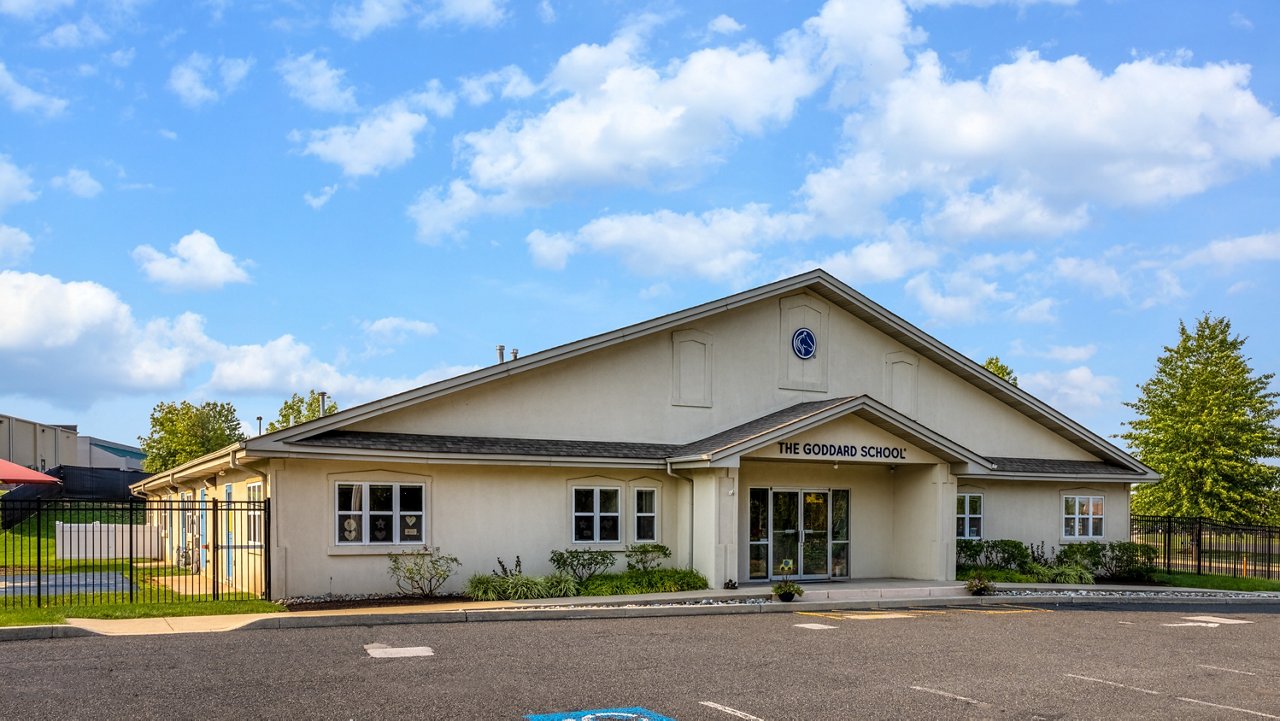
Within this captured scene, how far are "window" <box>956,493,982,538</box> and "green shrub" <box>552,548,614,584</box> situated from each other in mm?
9368

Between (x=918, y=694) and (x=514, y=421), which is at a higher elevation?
(x=514, y=421)

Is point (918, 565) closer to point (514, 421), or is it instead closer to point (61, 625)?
point (514, 421)

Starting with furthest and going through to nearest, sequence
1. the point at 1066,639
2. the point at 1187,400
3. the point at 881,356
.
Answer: the point at 1187,400, the point at 881,356, the point at 1066,639

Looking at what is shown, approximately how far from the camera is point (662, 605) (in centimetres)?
1941

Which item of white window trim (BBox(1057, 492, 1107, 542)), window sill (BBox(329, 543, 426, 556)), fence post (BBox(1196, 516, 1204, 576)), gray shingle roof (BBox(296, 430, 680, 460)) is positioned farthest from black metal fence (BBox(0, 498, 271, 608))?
fence post (BBox(1196, 516, 1204, 576))

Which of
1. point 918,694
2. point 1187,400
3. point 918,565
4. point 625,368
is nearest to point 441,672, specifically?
point 918,694

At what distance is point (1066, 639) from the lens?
16.1 m

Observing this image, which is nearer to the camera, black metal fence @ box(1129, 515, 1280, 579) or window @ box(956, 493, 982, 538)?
window @ box(956, 493, 982, 538)

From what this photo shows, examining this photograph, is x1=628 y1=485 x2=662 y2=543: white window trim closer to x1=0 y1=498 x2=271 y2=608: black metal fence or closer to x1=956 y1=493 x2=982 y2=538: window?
x1=0 y1=498 x2=271 y2=608: black metal fence

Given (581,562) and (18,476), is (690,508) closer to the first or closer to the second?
(581,562)

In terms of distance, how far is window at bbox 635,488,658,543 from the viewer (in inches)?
900

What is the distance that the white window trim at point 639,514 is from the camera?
2273cm

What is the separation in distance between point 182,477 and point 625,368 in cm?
1323

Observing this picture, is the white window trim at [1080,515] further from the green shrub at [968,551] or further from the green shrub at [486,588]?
the green shrub at [486,588]
